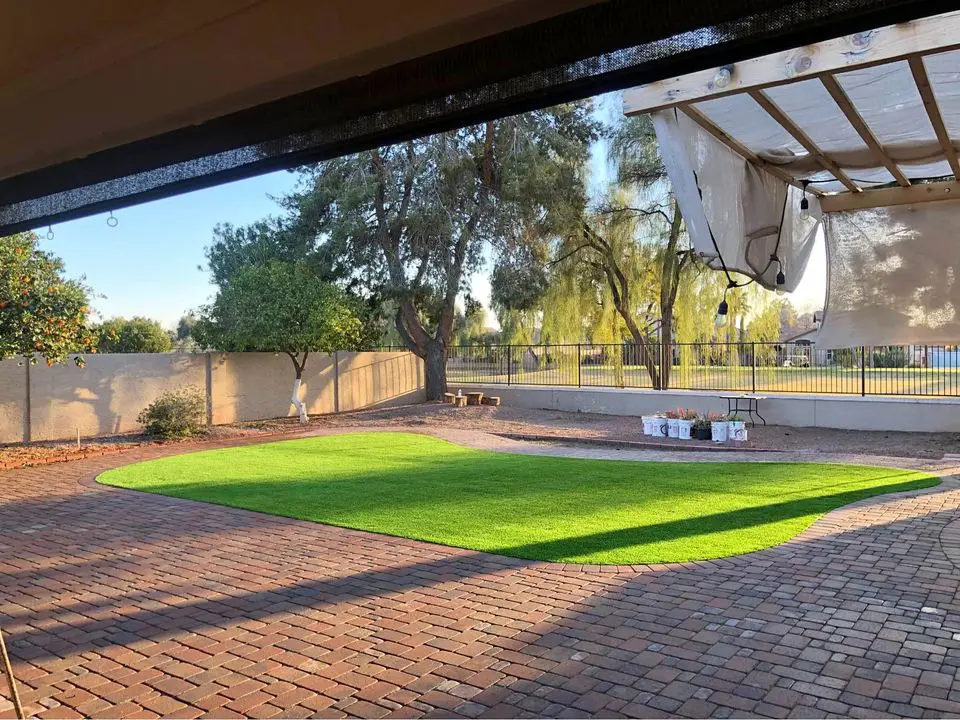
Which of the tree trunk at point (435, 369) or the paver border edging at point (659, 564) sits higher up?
the tree trunk at point (435, 369)

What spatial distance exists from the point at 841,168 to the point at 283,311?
14.9 meters

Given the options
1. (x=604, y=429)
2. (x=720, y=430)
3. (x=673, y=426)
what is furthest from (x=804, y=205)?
(x=604, y=429)

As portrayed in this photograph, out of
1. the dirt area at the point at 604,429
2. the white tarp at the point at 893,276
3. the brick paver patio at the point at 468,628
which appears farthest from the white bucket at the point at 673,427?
the white tarp at the point at 893,276

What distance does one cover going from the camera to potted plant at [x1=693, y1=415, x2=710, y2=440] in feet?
47.5

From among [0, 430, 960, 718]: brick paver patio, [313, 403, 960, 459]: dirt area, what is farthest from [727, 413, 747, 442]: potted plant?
[0, 430, 960, 718]: brick paver patio

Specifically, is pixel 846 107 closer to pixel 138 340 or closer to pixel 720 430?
pixel 720 430

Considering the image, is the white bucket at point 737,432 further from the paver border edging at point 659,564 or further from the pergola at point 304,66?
the pergola at point 304,66

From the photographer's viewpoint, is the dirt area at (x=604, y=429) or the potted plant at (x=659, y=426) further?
the potted plant at (x=659, y=426)

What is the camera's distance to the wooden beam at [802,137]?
332cm

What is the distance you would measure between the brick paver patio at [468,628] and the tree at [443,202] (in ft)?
45.9

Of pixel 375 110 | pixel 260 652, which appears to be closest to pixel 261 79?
pixel 375 110

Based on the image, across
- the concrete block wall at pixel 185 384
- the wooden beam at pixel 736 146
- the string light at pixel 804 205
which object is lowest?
the concrete block wall at pixel 185 384

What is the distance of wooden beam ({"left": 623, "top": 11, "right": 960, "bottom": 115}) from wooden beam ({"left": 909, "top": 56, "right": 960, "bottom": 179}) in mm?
97

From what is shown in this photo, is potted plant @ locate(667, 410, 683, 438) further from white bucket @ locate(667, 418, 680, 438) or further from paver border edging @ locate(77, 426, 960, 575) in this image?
paver border edging @ locate(77, 426, 960, 575)
